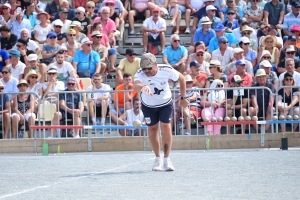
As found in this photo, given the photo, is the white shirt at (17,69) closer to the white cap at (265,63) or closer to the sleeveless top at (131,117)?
the sleeveless top at (131,117)

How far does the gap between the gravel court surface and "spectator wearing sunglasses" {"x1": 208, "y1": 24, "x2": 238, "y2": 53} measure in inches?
261

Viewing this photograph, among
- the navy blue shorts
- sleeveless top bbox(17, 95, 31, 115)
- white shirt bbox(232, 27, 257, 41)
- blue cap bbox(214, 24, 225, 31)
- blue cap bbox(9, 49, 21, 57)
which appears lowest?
sleeveless top bbox(17, 95, 31, 115)

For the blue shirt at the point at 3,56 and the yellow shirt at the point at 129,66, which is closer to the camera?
the yellow shirt at the point at 129,66

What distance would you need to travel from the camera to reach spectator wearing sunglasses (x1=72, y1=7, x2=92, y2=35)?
77.9 ft

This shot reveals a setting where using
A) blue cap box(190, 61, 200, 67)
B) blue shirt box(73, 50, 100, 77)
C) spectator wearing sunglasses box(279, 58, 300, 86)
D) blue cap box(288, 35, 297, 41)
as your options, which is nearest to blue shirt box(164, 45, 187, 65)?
blue cap box(190, 61, 200, 67)

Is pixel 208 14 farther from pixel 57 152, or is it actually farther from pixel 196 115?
pixel 57 152

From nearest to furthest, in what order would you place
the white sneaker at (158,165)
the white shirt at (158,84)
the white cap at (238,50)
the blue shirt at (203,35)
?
the white sneaker at (158,165), the white shirt at (158,84), the white cap at (238,50), the blue shirt at (203,35)

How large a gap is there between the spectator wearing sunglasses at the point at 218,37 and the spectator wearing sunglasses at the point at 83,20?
373 centimetres

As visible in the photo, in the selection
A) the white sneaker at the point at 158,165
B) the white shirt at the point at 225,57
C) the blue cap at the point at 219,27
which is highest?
the blue cap at the point at 219,27

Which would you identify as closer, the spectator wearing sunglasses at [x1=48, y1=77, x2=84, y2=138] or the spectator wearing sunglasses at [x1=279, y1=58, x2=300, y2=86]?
the spectator wearing sunglasses at [x1=48, y1=77, x2=84, y2=138]

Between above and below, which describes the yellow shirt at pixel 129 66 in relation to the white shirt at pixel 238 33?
below

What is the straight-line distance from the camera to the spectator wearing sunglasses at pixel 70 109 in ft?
61.2

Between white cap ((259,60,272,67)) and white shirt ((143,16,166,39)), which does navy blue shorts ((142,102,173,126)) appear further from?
white shirt ((143,16,166,39))

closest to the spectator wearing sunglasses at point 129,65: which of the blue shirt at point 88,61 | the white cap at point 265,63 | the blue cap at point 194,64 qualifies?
the blue shirt at point 88,61
